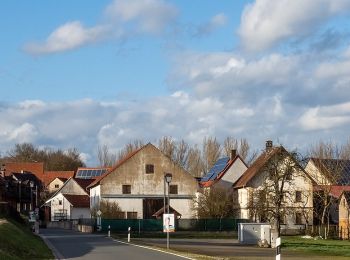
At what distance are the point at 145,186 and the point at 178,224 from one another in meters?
9.85

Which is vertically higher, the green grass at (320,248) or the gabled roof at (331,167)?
the gabled roof at (331,167)

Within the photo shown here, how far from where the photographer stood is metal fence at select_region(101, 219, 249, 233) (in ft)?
242

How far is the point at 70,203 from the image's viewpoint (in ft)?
345

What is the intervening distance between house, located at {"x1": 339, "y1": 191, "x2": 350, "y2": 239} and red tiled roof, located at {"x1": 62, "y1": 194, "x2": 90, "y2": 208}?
45.1 metres

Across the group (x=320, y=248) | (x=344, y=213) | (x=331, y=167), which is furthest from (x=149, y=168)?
(x=320, y=248)

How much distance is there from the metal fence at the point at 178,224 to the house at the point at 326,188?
9552mm

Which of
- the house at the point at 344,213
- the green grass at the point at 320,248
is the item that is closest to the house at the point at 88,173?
the house at the point at 344,213

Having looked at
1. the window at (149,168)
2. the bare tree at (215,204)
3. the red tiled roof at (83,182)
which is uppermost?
the window at (149,168)

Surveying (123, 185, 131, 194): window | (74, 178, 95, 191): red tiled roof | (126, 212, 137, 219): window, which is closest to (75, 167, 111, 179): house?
(74, 178, 95, 191): red tiled roof

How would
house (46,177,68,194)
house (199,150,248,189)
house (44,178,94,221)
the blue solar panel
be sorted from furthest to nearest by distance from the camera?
house (46,177,68,194) → house (44,178,94,221) → the blue solar panel → house (199,150,248,189)

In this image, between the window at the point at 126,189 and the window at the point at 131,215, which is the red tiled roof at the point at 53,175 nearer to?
the window at the point at 126,189

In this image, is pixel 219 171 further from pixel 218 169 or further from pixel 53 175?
pixel 53 175

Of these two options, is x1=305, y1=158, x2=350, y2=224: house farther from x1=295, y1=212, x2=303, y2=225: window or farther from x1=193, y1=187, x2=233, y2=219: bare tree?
x1=193, y1=187, x2=233, y2=219: bare tree

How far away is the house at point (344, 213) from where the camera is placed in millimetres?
69562
